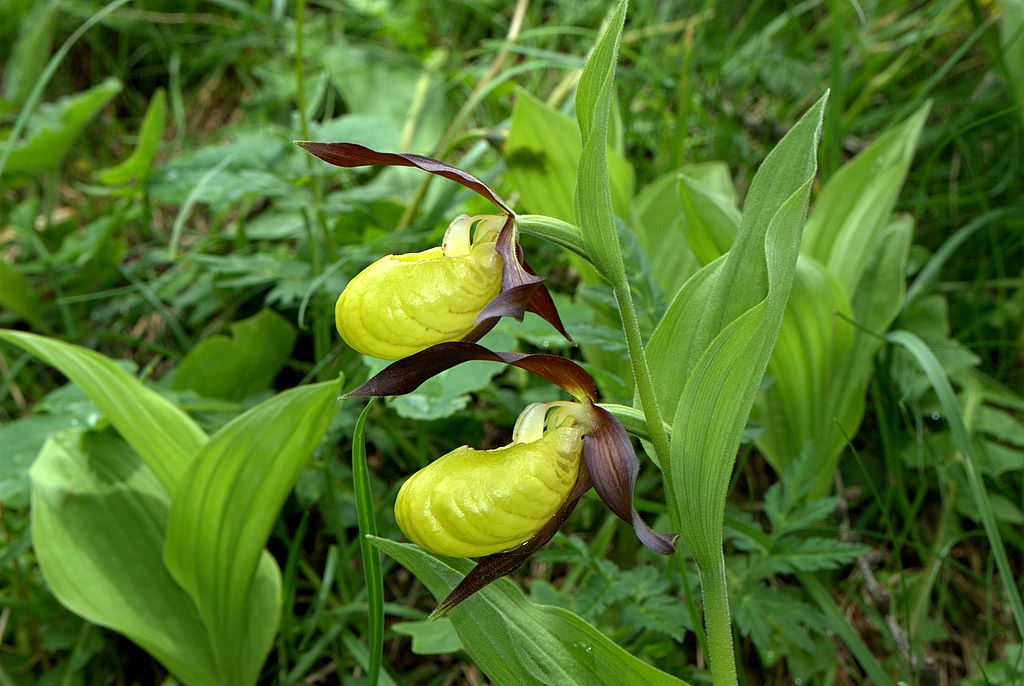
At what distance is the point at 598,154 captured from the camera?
2.15 ft

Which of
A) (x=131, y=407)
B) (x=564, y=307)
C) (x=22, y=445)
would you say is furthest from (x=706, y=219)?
(x=22, y=445)

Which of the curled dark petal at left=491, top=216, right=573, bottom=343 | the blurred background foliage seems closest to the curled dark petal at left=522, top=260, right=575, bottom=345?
the curled dark petal at left=491, top=216, right=573, bottom=343

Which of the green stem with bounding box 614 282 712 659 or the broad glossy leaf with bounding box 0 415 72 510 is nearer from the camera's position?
the green stem with bounding box 614 282 712 659

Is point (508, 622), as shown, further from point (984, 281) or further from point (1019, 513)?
point (984, 281)

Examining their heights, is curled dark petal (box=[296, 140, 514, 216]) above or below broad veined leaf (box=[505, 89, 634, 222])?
above

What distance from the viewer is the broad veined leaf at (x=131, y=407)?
116cm

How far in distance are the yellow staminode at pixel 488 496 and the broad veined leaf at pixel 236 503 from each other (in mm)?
420

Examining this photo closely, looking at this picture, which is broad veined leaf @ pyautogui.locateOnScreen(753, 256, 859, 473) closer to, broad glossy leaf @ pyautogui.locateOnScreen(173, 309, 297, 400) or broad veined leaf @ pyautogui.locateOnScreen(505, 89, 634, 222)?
broad veined leaf @ pyautogui.locateOnScreen(505, 89, 634, 222)

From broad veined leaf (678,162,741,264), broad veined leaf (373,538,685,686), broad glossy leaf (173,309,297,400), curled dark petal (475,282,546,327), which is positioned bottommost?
broad glossy leaf (173,309,297,400)

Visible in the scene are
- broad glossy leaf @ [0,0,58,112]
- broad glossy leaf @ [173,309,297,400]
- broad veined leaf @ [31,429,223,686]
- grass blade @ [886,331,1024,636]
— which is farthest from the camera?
broad glossy leaf @ [0,0,58,112]

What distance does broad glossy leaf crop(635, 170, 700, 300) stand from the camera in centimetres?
155

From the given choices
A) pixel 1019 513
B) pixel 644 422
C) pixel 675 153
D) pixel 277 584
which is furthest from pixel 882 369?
pixel 277 584

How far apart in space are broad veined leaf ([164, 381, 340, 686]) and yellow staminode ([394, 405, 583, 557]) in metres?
0.42

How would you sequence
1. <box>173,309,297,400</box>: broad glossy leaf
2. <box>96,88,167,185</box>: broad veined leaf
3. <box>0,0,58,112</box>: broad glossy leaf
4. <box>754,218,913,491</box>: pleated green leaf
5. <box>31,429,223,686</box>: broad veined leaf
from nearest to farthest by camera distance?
1. <box>31,429,223,686</box>: broad veined leaf
2. <box>754,218,913,491</box>: pleated green leaf
3. <box>173,309,297,400</box>: broad glossy leaf
4. <box>96,88,167,185</box>: broad veined leaf
5. <box>0,0,58,112</box>: broad glossy leaf
